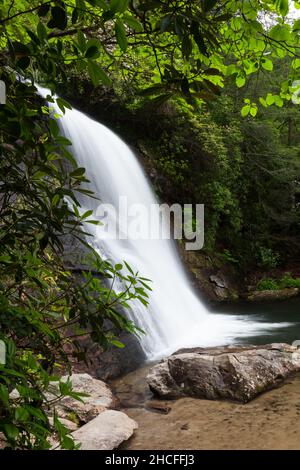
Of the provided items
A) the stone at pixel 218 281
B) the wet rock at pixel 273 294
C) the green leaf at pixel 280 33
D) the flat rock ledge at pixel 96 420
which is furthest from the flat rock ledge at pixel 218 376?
the wet rock at pixel 273 294

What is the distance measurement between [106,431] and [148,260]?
551cm

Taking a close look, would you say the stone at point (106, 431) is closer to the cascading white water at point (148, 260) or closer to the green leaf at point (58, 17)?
the cascading white water at point (148, 260)

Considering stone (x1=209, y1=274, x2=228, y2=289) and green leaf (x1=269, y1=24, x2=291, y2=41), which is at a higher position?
green leaf (x1=269, y1=24, x2=291, y2=41)

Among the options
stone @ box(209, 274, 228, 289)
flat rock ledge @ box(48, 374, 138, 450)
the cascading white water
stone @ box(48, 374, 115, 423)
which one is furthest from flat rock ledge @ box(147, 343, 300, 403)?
stone @ box(209, 274, 228, 289)

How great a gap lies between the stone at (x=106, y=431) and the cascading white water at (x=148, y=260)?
88.1 inches

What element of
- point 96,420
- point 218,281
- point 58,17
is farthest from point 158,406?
point 218,281

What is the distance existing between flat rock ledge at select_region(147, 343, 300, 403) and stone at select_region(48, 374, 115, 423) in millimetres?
531

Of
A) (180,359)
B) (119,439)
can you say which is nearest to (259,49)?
(119,439)

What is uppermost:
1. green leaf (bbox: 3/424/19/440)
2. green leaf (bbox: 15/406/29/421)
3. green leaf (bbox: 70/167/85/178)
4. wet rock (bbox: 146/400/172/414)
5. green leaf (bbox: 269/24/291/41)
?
green leaf (bbox: 269/24/291/41)

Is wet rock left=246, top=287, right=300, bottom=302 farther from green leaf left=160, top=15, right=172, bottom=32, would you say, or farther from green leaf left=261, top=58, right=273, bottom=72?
green leaf left=160, top=15, right=172, bottom=32

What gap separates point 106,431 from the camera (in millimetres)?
3275

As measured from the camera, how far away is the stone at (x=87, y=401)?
3565 mm

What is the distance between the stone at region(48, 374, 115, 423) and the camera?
11.7ft

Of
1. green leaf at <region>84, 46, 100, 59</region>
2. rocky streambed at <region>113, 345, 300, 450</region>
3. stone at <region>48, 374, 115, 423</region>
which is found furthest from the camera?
stone at <region>48, 374, 115, 423</region>
